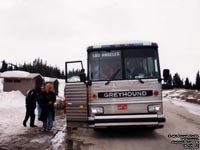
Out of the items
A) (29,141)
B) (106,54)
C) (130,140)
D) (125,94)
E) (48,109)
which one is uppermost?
(106,54)

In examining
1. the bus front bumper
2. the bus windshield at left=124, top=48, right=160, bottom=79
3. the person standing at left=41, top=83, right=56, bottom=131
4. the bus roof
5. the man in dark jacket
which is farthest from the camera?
the man in dark jacket

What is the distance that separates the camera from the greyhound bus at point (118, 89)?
826cm

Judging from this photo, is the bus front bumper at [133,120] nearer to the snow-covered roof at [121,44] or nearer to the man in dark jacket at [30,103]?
the snow-covered roof at [121,44]

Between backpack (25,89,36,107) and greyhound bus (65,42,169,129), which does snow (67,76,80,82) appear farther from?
backpack (25,89,36,107)

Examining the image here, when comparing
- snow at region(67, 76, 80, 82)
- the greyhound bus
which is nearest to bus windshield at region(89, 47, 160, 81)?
the greyhound bus

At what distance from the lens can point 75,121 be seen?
29.2 feet

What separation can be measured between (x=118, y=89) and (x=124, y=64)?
0.93 m

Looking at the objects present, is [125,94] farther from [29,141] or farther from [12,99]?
[12,99]

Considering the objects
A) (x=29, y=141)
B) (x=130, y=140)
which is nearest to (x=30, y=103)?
(x=29, y=141)

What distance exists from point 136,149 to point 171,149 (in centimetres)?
94

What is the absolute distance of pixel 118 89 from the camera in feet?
27.5

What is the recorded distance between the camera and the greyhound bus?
8258 millimetres

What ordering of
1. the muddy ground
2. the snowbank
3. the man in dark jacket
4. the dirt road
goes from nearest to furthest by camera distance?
the muddy ground → the dirt road → the man in dark jacket → the snowbank

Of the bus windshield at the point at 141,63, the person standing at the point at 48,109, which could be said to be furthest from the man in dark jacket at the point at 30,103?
the bus windshield at the point at 141,63
